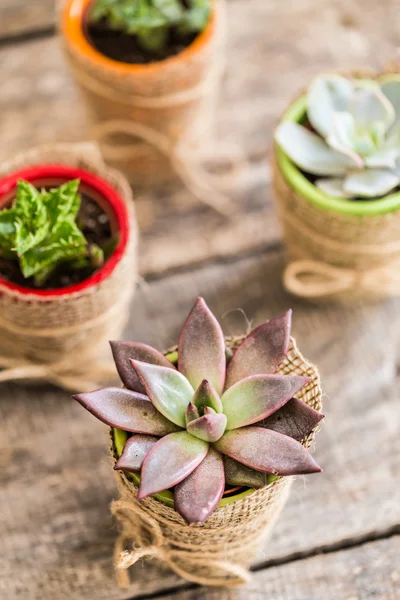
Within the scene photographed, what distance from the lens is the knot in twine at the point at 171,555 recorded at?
63 centimetres

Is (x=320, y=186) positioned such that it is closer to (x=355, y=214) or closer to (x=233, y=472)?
(x=355, y=214)

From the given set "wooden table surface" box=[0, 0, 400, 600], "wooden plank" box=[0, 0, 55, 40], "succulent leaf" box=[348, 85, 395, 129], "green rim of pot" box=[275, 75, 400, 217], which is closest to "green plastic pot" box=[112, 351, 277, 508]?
"wooden table surface" box=[0, 0, 400, 600]

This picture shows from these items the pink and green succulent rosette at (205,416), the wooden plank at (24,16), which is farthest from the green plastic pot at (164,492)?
the wooden plank at (24,16)

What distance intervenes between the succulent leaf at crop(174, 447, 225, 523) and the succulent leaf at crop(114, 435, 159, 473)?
0.12ft

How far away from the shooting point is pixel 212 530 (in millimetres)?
597

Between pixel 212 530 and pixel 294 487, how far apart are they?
0.19 m

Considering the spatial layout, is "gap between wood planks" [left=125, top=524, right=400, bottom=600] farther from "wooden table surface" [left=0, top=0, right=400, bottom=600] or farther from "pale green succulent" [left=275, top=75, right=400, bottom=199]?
"pale green succulent" [left=275, top=75, right=400, bottom=199]

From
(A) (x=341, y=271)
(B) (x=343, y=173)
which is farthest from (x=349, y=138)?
(A) (x=341, y=271)

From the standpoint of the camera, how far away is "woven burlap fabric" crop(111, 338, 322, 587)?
1.93 ft

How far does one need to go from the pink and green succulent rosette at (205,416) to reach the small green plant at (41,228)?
0.16 metres

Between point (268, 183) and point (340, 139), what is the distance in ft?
0.77

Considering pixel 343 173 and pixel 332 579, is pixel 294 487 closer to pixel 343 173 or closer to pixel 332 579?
pixel 332 579

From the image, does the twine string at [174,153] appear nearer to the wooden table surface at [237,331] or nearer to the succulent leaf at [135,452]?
the wooden table surface at [237,331]

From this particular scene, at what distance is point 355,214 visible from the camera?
0.75 meters
